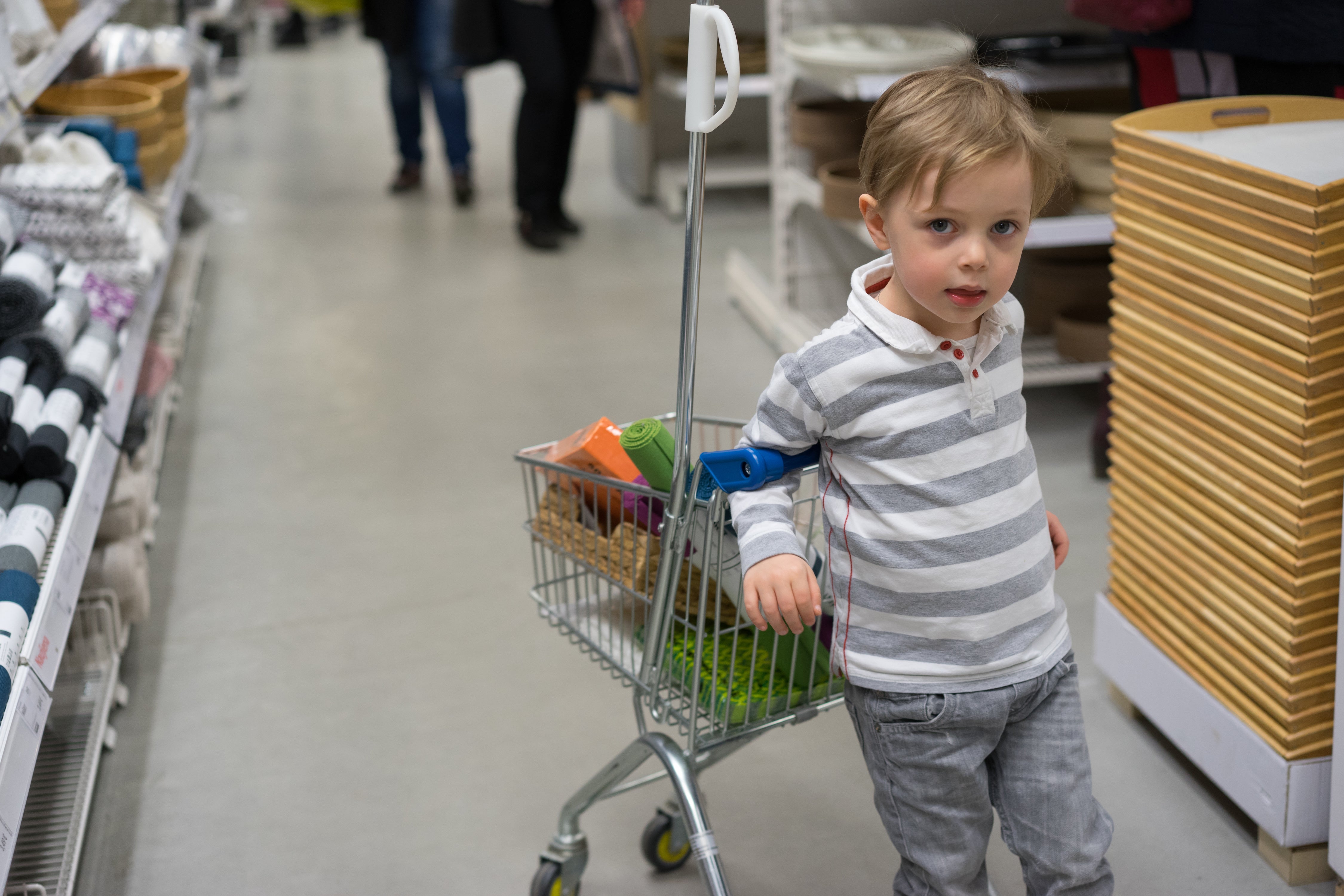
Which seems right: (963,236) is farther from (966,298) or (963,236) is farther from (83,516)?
(83,516)

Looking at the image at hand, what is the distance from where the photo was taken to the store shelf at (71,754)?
1.83 m

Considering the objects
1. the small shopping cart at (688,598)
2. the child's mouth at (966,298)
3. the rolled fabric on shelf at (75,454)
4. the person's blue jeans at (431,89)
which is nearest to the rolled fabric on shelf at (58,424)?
the rolled fabric on shelf at (75,454)

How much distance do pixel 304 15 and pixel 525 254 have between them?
7.76 m

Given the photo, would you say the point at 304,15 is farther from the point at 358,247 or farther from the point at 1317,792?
the point at 1317,792

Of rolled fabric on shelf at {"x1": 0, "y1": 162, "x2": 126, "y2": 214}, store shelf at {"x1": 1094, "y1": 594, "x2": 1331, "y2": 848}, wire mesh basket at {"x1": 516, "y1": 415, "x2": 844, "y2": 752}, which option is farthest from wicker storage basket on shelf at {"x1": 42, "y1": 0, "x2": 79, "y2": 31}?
store shelf at {"x1": 1094, "y1": 594, "x2": 1331, "y2": 848}

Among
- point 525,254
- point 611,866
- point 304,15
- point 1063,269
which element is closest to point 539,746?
point 611,866

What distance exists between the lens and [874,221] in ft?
4.27

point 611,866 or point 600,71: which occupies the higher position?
point 600,71

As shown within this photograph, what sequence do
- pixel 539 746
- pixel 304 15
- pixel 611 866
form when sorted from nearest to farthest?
pixel 611 866 < pixel 539 746 < pixel 304 15

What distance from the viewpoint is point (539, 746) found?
222cm

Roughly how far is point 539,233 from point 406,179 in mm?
1376

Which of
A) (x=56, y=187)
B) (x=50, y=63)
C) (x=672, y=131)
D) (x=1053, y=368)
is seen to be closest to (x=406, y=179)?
(x=672, y=131)

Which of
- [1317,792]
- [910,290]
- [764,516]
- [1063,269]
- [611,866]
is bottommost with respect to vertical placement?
[611,866]

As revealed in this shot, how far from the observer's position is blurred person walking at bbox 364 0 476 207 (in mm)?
5836
